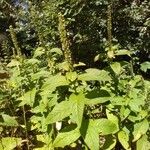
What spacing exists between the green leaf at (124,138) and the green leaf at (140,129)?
9cm

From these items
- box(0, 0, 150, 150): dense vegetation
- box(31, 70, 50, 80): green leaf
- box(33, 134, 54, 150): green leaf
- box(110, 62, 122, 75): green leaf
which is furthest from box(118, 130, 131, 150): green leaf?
box(31, 70, 50, 80): green leaf

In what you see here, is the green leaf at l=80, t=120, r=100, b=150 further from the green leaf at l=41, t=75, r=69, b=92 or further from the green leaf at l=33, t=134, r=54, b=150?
the green leaf at l=33, t=134, r=54, b=150

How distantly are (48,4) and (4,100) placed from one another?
4321 millimetres

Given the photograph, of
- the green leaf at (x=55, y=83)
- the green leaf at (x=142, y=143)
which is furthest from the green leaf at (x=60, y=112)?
the green leaf at (x=142, y=143)

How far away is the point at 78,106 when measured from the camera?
390 cm

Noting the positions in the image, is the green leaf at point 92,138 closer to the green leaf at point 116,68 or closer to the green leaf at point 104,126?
the green leaf at point 104,126

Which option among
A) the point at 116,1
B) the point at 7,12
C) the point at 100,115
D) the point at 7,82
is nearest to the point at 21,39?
the point at 7,12

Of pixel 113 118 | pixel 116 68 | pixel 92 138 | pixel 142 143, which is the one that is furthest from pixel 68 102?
pixel 142 143

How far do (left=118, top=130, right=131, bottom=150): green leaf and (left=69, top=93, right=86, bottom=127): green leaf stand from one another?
70 centimetres

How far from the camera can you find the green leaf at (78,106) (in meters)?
3.82

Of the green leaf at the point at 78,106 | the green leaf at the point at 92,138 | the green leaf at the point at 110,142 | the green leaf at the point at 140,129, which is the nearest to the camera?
the green leaf at the point at 78,106

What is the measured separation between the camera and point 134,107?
172 inches

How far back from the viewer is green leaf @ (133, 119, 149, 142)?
4309 mm

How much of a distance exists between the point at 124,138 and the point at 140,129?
0.64 ft
